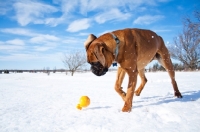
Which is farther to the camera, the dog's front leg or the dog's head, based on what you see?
the dog's front leg

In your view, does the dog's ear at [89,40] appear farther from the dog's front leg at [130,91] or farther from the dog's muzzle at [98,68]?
the dog's front leg at [130,91]

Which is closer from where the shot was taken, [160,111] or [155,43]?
[160,111]

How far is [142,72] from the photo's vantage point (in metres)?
5.00

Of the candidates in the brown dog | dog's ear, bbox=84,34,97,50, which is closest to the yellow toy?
the brown dog

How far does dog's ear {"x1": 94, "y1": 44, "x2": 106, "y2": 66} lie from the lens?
2725 mm

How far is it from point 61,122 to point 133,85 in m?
1.48

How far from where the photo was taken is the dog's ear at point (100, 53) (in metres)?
2.72

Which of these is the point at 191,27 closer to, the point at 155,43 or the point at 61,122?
the point at 155,43

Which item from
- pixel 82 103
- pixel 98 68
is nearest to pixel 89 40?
pixel 98 68

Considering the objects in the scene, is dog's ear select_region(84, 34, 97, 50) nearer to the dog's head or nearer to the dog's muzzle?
the dog's head

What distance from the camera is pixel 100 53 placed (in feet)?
9.00

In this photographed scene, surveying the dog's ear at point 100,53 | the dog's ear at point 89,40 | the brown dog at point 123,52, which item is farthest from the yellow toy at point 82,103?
the dog's ear at point 89,40

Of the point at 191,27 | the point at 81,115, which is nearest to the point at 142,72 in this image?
the point at 81,115

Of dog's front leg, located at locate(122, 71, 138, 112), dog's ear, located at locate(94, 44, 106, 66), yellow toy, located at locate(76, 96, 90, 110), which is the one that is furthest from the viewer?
yellow toy, located at locate(76, 96, 90, 110)
